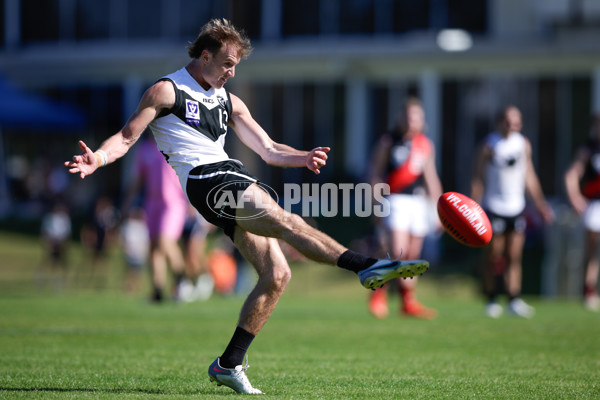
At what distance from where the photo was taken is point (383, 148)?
450 inches

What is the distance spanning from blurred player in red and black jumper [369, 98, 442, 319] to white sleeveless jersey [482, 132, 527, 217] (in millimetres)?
761

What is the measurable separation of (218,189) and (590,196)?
887 cm

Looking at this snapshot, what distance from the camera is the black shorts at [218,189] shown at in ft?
18.4

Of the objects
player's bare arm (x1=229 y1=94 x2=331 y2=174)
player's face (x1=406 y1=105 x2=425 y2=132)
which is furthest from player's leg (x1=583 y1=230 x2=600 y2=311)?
player's bare arm (x1=229 y1=94 x2=331 y2=174)

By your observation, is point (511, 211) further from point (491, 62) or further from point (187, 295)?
point (491, 62)

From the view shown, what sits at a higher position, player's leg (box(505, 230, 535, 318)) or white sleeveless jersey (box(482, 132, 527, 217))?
white sleeveless jersey (box(482, 132, 527, 217))

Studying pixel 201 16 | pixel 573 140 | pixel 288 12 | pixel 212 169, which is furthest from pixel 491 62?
pixel 212 169

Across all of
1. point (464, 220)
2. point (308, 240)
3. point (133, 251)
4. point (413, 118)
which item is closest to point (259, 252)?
point (308, 240)

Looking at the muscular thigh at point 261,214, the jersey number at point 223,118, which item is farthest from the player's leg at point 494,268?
the muscular thigh at point 261,214

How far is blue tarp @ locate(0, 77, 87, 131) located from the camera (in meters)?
23.8

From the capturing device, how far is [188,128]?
5.85 meters

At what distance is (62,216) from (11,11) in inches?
475

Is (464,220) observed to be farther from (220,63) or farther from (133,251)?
(133,251)

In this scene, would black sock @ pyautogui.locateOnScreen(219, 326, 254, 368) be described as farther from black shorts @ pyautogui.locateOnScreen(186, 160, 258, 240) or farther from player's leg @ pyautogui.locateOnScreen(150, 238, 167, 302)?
player's leg @ pyautogui.locateOnScreen(150, 238, 167, 302)
